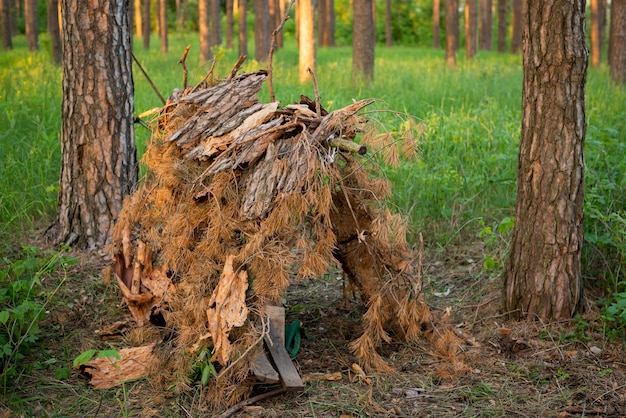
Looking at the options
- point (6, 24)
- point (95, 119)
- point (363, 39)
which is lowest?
point (95, 119)

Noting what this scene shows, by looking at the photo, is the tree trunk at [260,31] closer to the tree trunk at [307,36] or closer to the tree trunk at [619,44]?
the tree trunk at [307,36]

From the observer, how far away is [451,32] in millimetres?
18812

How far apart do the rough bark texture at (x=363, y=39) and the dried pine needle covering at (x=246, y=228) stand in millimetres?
8152

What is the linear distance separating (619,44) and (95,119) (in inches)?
411

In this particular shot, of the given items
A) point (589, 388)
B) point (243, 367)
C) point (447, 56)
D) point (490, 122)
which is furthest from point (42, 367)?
point (447, 56)

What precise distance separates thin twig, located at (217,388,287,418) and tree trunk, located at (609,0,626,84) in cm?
1077

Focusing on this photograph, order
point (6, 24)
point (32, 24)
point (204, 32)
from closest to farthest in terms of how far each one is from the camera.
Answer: point (204, 32)
point (32, 24)
point (6, 24)

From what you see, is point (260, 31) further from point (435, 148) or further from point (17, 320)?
point (17, 320)

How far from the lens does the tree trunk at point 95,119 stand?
523 centimetres

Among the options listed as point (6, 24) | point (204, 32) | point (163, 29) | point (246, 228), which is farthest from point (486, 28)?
point (246, 228)

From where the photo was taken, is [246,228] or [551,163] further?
[551,163]

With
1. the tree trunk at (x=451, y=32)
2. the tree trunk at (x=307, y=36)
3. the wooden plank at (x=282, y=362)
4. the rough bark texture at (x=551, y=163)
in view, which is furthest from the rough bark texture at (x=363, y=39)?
the wooden plank at (x=282, y=362)

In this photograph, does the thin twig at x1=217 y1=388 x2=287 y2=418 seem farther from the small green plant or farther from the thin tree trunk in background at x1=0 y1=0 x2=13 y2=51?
the thin tree trunk in background at x1=0 y1=0 x2=13 y2=51

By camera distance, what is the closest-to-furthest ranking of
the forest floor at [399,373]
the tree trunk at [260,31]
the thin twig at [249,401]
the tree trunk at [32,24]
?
1. the thin twig at [249,401]
2. the forest floor at [399,373]
3. the tree trunk at [260,31]
4. the tree trunk at [32,24]
